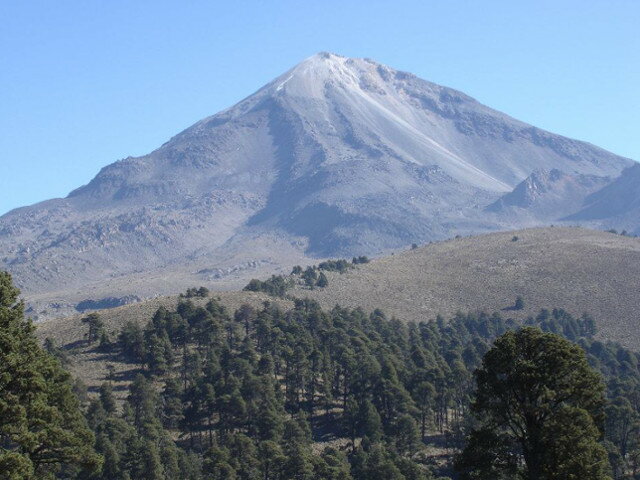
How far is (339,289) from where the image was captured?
478 ft

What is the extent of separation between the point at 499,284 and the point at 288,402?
9605 cm

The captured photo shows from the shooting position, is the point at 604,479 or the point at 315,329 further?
the point at 315,329

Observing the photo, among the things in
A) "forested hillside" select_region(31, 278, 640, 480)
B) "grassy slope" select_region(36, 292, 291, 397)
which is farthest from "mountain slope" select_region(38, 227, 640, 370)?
"forested hillside" select_region(31, 278, 640, 480)

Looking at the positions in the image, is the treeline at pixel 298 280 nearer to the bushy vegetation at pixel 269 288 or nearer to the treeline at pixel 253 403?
the bushy vegetation at pixel 269 288

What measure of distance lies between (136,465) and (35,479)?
26035 mm

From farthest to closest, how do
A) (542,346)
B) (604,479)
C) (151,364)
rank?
(151,364), (542,346), (604,479)

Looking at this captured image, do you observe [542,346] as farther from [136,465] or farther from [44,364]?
[136,465]

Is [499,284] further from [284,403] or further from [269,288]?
[284,403]

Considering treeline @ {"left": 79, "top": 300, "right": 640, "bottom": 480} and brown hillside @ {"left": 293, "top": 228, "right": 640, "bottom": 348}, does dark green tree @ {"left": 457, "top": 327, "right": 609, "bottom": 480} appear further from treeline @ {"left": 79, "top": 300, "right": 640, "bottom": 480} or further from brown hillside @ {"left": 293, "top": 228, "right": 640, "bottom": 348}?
brown hillside @ {"left": 293, "top": 228, "right": 640, "bottom": 348}

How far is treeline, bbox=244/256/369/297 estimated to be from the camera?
124500 mm

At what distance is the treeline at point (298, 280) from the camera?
124500 millimetres

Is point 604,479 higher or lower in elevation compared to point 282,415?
higher

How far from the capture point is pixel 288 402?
72.6 m

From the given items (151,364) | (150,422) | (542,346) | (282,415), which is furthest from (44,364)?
(151,364)
